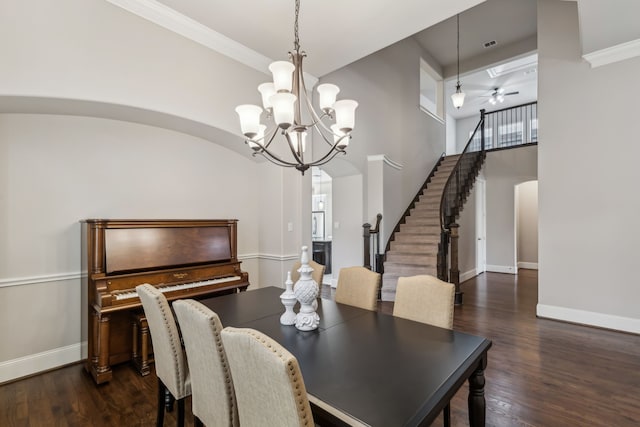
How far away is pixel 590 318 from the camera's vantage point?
3859 mm

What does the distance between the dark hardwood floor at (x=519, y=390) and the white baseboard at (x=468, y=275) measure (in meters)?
3.04

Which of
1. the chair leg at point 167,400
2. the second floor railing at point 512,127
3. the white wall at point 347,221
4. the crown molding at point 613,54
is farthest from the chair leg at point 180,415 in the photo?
the second floor railing at point 512,127

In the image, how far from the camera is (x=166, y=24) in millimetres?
2975

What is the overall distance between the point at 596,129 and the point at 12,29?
597 centimetres

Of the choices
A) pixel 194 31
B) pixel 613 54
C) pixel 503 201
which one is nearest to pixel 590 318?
pixel 613 54

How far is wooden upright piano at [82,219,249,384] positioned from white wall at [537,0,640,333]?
4163 millimetres

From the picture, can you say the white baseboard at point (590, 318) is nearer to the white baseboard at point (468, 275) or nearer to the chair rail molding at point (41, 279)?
the white baseboard at point (468, 275)

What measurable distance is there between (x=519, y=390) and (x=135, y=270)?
3.34 m

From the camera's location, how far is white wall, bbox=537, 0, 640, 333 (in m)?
3.67

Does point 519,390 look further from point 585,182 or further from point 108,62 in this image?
point 108,62

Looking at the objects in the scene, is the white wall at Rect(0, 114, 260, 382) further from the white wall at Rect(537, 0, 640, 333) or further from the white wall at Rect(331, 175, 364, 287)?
the white wall at Rect(537, 0, 640, 333)

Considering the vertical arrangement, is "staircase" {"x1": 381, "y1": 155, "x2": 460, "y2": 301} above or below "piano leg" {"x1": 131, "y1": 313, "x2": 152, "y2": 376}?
above

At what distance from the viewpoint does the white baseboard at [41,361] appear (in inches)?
99.5

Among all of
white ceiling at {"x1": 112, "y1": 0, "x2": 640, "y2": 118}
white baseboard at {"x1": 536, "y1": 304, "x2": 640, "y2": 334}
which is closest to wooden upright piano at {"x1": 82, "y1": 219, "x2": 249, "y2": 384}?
white ceiling at {"x1": 112, "y1": 0, "x2": 640, "y2": 118}
